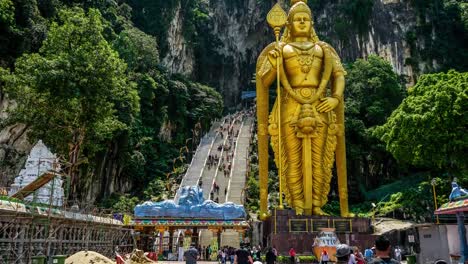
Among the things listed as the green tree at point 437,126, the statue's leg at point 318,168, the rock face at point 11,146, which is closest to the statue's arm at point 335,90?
the statue's leg at point 318,168

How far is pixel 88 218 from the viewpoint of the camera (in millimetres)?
12859

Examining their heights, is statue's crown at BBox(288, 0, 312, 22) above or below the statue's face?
above

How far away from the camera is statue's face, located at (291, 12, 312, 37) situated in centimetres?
1279

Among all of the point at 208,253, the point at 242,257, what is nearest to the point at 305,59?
the point at 242,257

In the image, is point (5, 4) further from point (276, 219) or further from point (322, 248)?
point (322, 248)

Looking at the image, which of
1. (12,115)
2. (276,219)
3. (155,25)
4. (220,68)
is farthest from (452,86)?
(220,68)

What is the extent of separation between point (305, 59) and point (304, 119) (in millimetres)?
1745

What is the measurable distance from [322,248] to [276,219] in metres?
1.58

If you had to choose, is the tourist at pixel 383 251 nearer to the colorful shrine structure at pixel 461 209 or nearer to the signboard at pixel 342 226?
the colorful shrine structure at pixel 461 209

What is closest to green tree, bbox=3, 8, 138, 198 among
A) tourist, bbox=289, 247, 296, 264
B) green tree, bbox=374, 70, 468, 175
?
tourist, bbox=289, 247, 296, 264

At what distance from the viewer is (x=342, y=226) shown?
Answer: 11406mm

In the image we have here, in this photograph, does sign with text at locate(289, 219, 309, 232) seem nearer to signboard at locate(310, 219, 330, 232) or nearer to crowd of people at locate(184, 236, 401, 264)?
signboard at locate(310, 219, 330, 232)

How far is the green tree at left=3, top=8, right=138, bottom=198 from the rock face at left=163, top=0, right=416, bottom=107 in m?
20.6

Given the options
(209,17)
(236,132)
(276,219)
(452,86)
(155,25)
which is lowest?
(276,219)
